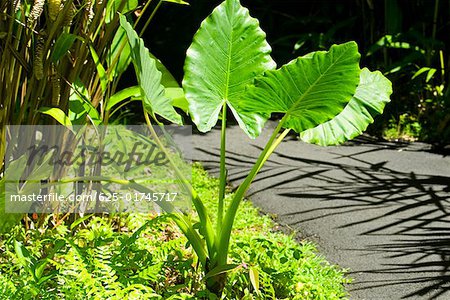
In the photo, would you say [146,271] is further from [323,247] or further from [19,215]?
[323,247]

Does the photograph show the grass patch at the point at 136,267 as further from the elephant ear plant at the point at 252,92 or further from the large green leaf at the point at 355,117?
the large green leaf at the point at 355,117

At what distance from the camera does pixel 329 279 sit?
2.61m

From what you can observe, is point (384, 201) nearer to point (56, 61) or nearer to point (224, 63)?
point (224, 63)

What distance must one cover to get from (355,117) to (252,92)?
0.45m

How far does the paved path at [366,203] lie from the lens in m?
2.75

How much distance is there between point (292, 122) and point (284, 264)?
0.64 meters

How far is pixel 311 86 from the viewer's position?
6.86 feet

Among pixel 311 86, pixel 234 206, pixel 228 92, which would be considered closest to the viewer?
pixel 311 86

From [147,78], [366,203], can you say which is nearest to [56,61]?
[147,78]

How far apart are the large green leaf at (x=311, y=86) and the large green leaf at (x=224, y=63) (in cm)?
12

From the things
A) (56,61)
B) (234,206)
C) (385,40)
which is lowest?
(234,206)

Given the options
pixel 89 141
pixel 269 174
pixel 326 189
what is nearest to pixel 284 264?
pixel 89 141

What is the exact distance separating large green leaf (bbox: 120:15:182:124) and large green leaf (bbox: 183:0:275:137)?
8cm

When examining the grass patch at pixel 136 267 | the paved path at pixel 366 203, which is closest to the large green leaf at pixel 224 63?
the grass patch at pixel 136 267
